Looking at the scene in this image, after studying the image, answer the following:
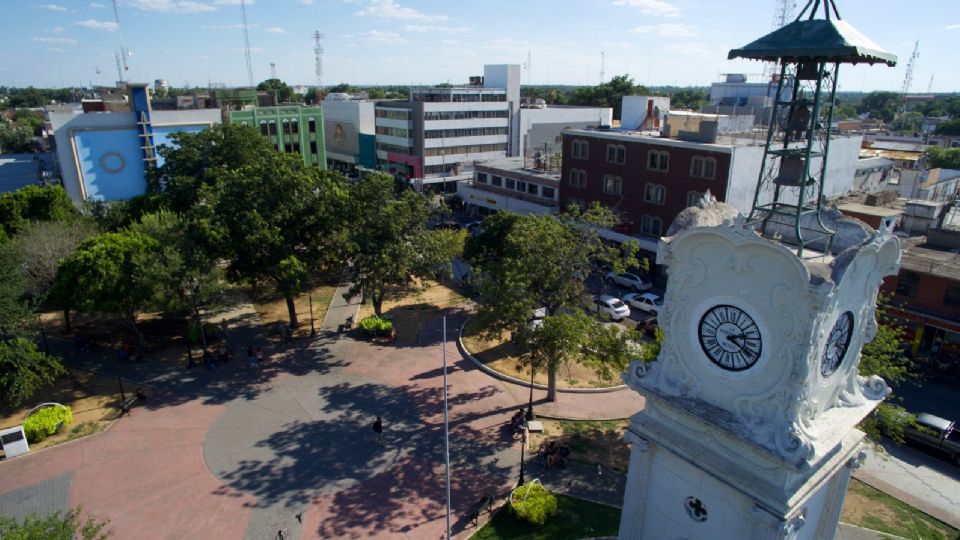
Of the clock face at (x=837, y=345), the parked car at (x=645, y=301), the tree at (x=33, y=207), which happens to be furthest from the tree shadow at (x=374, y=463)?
the tree at (x=33, y=207)

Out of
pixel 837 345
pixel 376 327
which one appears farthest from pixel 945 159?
pixel 837 345

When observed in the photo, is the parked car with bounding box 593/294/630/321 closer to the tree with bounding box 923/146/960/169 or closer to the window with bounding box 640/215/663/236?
the window with bounding box 640/215/663/236

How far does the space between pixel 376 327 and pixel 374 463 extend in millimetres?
13047

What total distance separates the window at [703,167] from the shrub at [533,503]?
1230 inches

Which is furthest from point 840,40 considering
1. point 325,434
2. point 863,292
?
point 325,434

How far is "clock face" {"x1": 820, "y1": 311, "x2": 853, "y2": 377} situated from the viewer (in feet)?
42.3

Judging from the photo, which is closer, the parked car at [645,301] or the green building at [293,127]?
the parked car at [645,301]

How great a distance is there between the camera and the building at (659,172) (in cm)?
4384

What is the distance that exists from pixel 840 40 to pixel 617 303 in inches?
1170

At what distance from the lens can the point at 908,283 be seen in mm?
35594

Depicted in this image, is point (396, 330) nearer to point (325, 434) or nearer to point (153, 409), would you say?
point (325, 434)

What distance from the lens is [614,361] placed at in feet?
79.4

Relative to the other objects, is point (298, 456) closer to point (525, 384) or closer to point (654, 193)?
point (525, 384)

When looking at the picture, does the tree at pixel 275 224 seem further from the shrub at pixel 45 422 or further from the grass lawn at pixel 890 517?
the grass lawn at pixel 890 517
